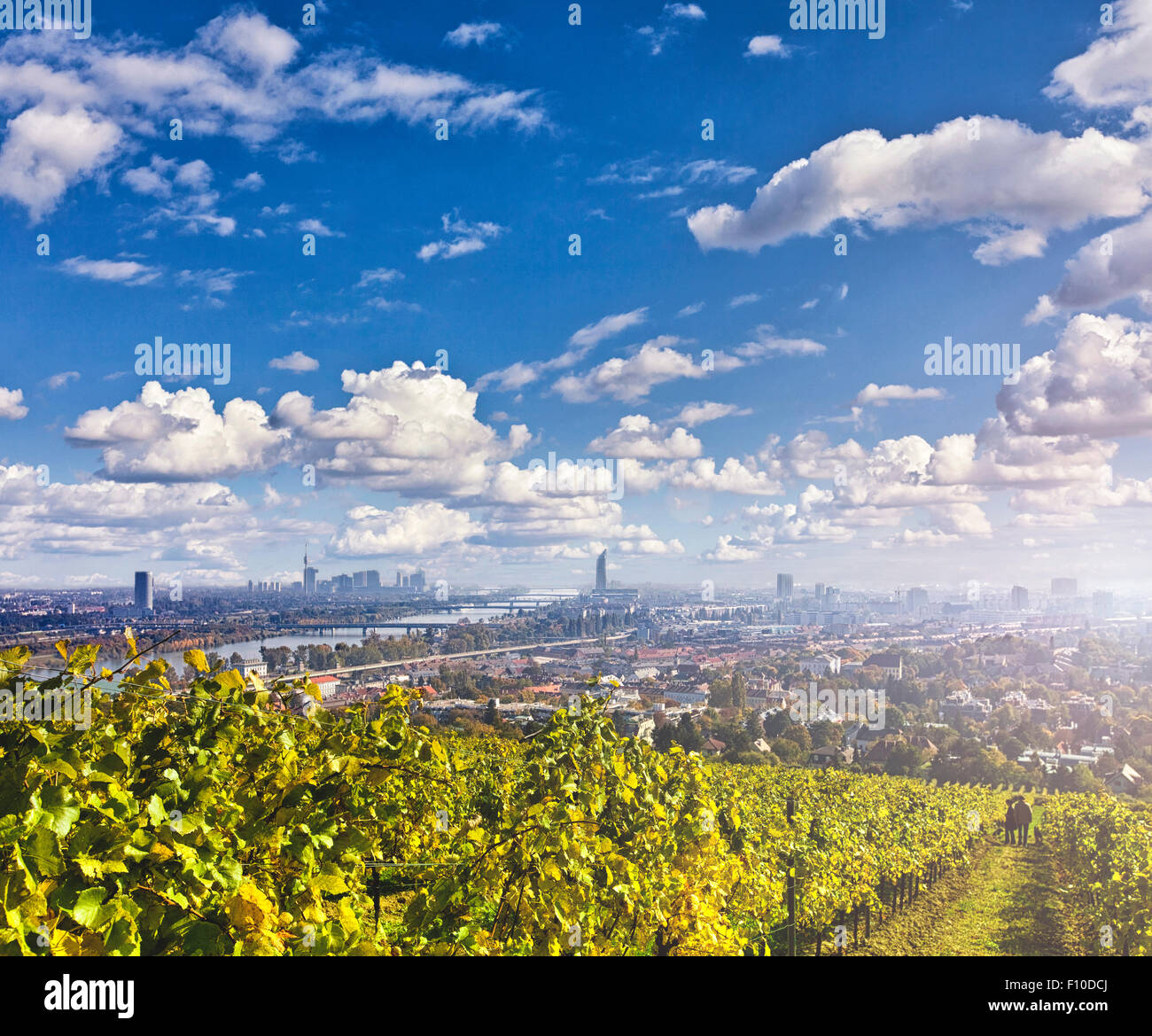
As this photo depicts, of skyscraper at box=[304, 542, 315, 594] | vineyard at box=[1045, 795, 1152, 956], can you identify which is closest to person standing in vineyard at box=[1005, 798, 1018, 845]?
vineyard at box=[1045, 795, 1152, 956]

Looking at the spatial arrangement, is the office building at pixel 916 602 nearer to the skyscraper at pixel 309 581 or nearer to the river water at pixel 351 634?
the river water at pixel 351 634

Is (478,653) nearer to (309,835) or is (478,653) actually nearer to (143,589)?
(143,589)

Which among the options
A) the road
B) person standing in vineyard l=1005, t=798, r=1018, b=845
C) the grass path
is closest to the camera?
the grass path

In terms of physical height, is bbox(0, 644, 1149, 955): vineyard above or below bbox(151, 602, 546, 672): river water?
above

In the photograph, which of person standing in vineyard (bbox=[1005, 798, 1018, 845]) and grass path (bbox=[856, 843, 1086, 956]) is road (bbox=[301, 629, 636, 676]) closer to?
grass path (bbox=[856, 843, 1086, 956])

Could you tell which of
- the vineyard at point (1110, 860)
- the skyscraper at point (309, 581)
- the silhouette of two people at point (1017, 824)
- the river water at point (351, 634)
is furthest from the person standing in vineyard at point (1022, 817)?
the skyscraper at point (309, 581)
